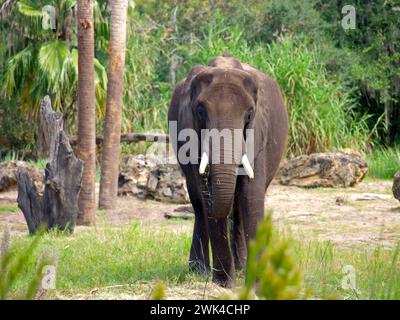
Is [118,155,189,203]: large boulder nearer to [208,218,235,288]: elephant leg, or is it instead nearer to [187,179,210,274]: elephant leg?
[187,179,210,274]: elephant leg

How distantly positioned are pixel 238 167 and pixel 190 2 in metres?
23.7

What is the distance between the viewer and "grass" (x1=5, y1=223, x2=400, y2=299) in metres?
5.62

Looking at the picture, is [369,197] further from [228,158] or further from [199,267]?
[228,158]

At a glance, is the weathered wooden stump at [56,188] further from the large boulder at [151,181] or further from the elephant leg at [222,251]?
the elephant leg at [222,251]

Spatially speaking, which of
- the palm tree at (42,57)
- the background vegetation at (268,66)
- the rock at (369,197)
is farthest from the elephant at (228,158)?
the palm tree at (42,57)

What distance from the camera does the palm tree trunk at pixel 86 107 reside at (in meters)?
10.8

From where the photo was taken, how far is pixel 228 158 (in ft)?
17.9

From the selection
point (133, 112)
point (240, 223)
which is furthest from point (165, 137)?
point (240, 223)

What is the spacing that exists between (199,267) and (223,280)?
0.67 metres

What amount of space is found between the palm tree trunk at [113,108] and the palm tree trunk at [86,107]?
1.17 metres

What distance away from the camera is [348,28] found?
21.8 meters

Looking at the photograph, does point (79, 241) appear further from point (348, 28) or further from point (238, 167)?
point (348, 28)

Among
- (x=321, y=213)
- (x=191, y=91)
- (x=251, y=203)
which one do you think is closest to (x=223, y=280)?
(x=251, y=203)

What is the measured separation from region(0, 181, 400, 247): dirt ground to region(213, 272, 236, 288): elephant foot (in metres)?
2.89
